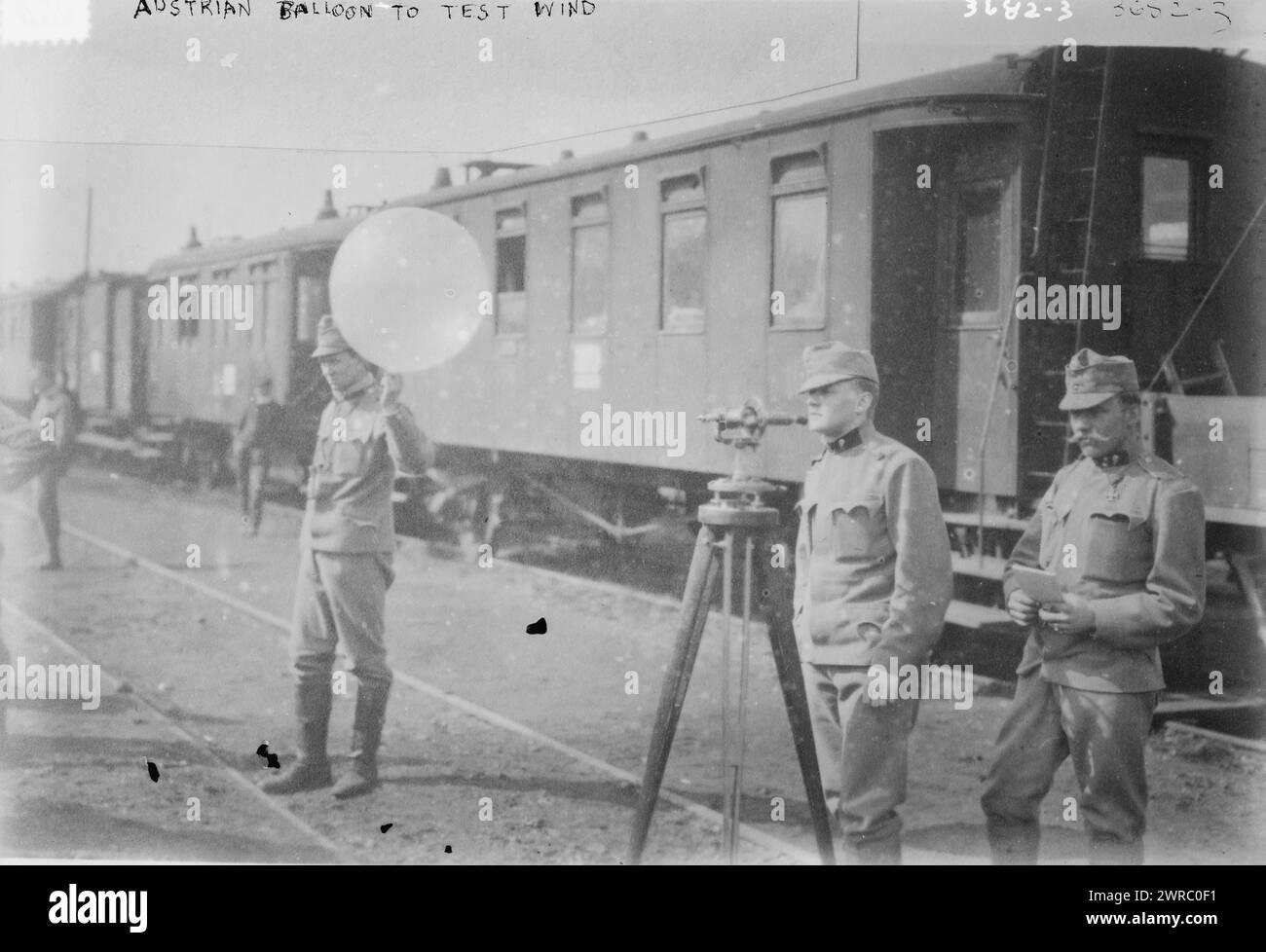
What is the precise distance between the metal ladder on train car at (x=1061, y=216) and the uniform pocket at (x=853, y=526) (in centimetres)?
250

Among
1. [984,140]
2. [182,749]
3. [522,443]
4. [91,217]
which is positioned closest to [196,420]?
[522,443]

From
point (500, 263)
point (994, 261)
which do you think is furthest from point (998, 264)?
point (500, 263)

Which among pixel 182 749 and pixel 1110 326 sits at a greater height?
pixel 1110 326

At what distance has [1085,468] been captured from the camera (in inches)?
146

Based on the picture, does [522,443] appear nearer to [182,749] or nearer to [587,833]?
[182,749]

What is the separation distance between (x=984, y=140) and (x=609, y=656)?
331 centimetres

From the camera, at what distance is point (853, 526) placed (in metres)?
3.56

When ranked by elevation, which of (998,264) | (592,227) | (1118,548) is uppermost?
(592,227)

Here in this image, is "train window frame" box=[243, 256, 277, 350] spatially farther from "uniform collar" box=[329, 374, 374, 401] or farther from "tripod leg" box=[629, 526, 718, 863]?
"tripod leg" box=[629, 526, 718, 863]

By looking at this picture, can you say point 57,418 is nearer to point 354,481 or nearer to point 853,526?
point 354,481

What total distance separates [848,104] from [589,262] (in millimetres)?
2033

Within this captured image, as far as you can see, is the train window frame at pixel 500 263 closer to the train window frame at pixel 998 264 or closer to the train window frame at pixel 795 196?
the train window frame at pixel 795 196
